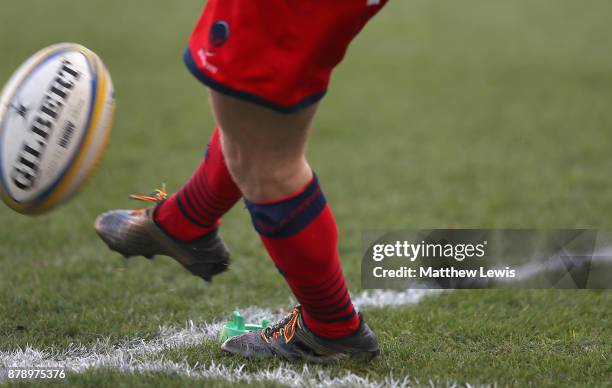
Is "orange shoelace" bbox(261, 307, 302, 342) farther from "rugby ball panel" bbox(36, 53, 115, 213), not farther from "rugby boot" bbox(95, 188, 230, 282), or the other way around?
"rugby ball panel" bbox(36, 53, 115, 213)

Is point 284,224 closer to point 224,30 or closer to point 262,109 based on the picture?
point 262,109

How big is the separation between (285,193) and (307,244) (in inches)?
6.0

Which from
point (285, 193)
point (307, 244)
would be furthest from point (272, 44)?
point (307, 244)

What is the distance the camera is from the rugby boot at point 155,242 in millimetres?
2762

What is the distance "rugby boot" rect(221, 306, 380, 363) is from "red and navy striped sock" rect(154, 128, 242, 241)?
0.40 metres

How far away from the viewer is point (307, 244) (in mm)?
2234

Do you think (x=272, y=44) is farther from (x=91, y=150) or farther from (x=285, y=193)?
(x=91, y=150)

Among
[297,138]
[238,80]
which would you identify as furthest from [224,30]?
[297,138]

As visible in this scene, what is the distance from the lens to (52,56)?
8.36 feet

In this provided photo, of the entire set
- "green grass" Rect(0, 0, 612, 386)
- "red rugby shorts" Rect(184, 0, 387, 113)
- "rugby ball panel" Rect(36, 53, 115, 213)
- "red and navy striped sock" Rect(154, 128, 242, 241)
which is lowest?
"green grass" Rect(0, 0, 612, 386)

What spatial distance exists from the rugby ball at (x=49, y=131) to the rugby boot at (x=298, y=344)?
72 centimetres
